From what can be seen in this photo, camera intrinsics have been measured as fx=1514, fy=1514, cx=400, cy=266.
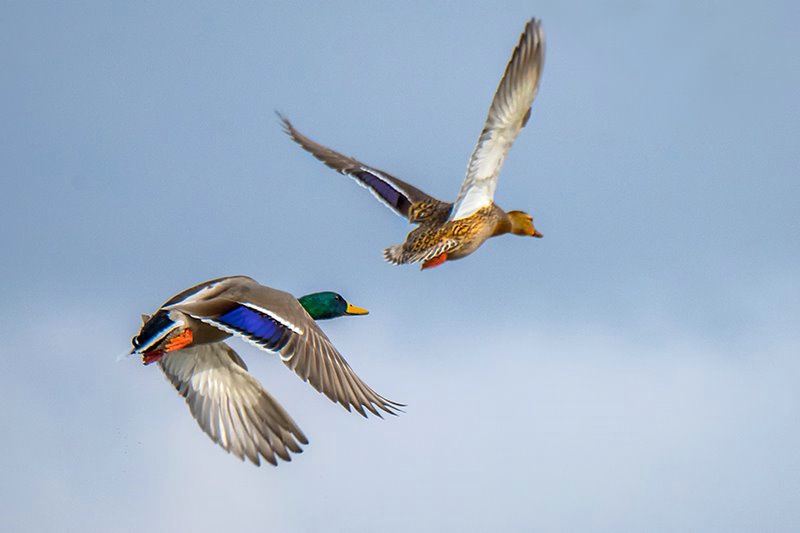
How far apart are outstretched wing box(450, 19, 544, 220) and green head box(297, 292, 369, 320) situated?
2.09 m

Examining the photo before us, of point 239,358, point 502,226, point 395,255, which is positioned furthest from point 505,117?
point 239,358

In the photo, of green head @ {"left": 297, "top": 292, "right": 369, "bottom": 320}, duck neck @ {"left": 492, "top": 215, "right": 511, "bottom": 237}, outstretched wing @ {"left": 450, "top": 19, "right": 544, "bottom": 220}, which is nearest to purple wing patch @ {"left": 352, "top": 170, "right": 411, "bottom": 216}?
duck neck @ {"left": 492, "top": 215, "right": 511, "bottom": 237}

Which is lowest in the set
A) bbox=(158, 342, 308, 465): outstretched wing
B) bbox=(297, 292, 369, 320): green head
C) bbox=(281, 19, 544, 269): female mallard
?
bbox=(158, 342, 308, 465): outstretched wing

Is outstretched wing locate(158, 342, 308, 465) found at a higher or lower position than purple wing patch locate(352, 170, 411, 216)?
lower

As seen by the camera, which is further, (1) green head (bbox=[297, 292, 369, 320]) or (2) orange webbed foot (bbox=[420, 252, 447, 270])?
(1) green head (bbox=[297, 292, 369, 320])

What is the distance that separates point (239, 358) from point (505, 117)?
4223mm

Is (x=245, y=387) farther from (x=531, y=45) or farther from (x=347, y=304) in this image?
(x=531, y=45)

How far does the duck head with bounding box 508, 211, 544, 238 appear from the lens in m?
19.6

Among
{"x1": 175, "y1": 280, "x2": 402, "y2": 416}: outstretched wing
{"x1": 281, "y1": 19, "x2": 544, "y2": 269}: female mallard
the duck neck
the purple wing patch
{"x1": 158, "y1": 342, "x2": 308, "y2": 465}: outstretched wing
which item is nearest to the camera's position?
{"x1": 175, "y1": 280, "x2": 402, "y2": 416}: outstretched wing

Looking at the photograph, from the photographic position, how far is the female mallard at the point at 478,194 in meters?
16.2

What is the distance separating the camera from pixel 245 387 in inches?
685

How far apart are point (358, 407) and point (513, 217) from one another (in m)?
5.35

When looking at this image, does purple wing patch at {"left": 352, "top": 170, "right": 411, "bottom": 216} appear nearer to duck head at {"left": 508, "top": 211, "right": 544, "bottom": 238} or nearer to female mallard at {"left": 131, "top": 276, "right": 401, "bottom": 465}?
duck head at {"left": 508, "top": 211, "right": 544, "bottom": 238}

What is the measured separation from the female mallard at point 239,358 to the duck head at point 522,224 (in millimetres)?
3953
